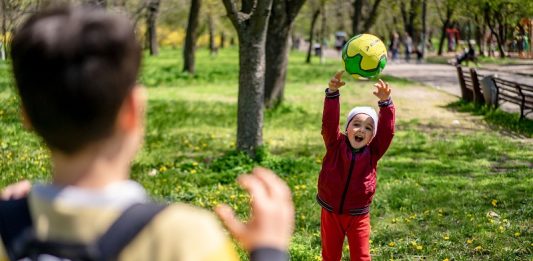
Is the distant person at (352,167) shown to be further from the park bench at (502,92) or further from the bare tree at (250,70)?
the park bench at (502,92)

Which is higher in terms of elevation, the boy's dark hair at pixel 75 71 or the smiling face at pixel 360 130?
the boy's dark hair at pixel 75 71

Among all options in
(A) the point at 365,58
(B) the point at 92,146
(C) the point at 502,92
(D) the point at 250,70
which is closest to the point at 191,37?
(C) the point at 502,92

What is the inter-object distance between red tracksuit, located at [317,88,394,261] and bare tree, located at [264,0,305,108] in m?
9.40

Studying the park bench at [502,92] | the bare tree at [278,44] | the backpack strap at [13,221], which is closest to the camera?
the backpack strap at [13,221]

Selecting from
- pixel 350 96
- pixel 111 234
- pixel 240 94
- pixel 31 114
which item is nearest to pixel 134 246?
pixel 111 234

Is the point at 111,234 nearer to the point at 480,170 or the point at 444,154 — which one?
the point at 480,170

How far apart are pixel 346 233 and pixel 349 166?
0.51m

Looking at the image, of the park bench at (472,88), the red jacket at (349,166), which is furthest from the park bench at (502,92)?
the red jacket at (349,166)

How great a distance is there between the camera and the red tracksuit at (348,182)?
4715 millimetres

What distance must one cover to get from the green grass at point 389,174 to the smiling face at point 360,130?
1.40 metres

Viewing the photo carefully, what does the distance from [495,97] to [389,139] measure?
11836mm

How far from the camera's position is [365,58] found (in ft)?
21.0

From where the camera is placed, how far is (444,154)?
10680 millimetres

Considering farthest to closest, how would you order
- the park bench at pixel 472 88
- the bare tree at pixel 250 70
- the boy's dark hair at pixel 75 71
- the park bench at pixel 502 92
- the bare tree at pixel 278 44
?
1. the park bench at pixel 472 88
2. the bare tree at pixel 278 44
3. the park bench at pixel 502 92
4. the bare tree at pixel 250 70
5. the boy's dark hair at pixel 75 71
